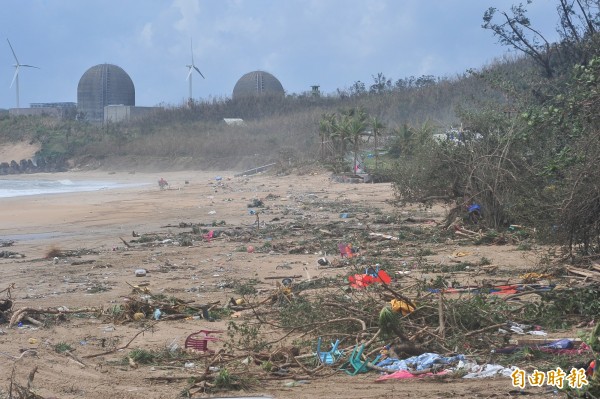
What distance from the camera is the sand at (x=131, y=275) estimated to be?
604 centimetres

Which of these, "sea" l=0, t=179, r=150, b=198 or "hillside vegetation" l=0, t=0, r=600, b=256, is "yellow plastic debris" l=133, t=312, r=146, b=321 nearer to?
"hillside vegetation" l=0, t=0, r=600, b=256

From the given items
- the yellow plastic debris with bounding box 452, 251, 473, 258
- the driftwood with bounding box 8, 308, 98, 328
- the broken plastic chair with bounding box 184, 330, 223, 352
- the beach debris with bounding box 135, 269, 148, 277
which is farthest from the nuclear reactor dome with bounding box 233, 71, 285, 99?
the broken plastic chair with bounding box 184, 330, 223, 352

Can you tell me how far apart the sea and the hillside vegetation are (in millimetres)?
8680

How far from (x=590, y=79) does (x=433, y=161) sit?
705 cm

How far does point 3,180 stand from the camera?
5019 centimetres

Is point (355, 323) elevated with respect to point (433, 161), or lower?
lower

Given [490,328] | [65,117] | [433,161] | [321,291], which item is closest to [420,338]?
[490,328]

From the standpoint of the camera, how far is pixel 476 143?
15266 millimetres

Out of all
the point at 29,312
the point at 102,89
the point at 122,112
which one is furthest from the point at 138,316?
the point at 102,89

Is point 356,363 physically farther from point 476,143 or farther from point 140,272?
point 476,143

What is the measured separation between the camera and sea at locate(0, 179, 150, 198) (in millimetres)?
37744

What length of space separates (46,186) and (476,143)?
32810 mm

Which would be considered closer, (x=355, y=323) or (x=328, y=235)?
(x=355, y=323)

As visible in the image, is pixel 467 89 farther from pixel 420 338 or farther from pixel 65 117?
pixel 420 338
